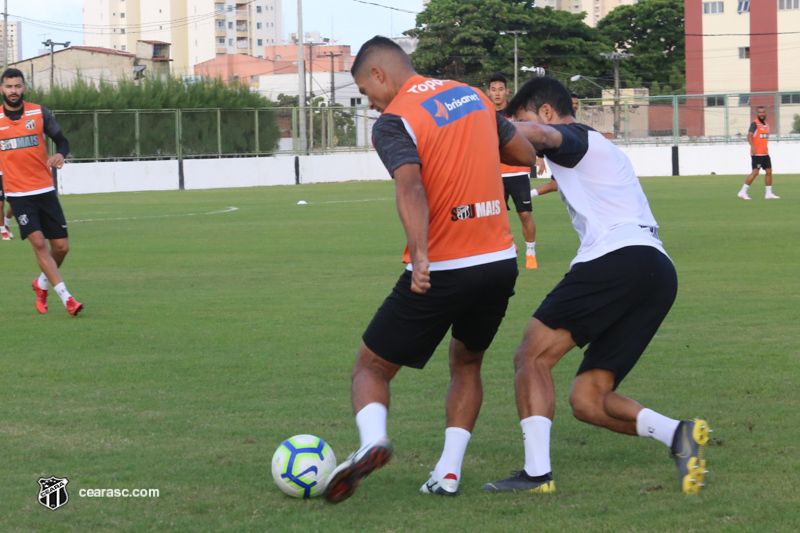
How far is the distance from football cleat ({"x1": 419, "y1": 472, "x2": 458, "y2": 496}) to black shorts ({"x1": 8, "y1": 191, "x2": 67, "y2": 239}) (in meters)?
6.36

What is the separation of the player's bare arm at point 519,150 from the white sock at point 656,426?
124 cm

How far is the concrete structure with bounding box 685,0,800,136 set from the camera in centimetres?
6906

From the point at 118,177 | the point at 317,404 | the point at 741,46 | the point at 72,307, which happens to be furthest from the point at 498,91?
the point at 741,46

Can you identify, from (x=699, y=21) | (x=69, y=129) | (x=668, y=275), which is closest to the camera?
(x=668, y=275)

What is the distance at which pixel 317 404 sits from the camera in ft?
19.4

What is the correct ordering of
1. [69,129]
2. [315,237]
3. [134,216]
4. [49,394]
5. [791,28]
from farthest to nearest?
[791,28] → [69,129] → [134,216] → [315,237] → [49,394]

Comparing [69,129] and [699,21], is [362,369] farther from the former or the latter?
[699,21]

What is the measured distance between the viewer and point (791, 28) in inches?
2697

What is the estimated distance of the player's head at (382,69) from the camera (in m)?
4.30

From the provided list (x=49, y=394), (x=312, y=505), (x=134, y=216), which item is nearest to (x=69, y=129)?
(x=134, y=216)

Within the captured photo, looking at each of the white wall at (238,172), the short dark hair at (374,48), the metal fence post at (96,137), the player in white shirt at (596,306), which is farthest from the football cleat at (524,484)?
the metal fence post at (96,137)

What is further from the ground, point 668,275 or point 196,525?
point 668,275

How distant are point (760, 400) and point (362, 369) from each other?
2.73 meters

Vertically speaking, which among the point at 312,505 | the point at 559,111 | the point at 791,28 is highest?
the point at 791,28
